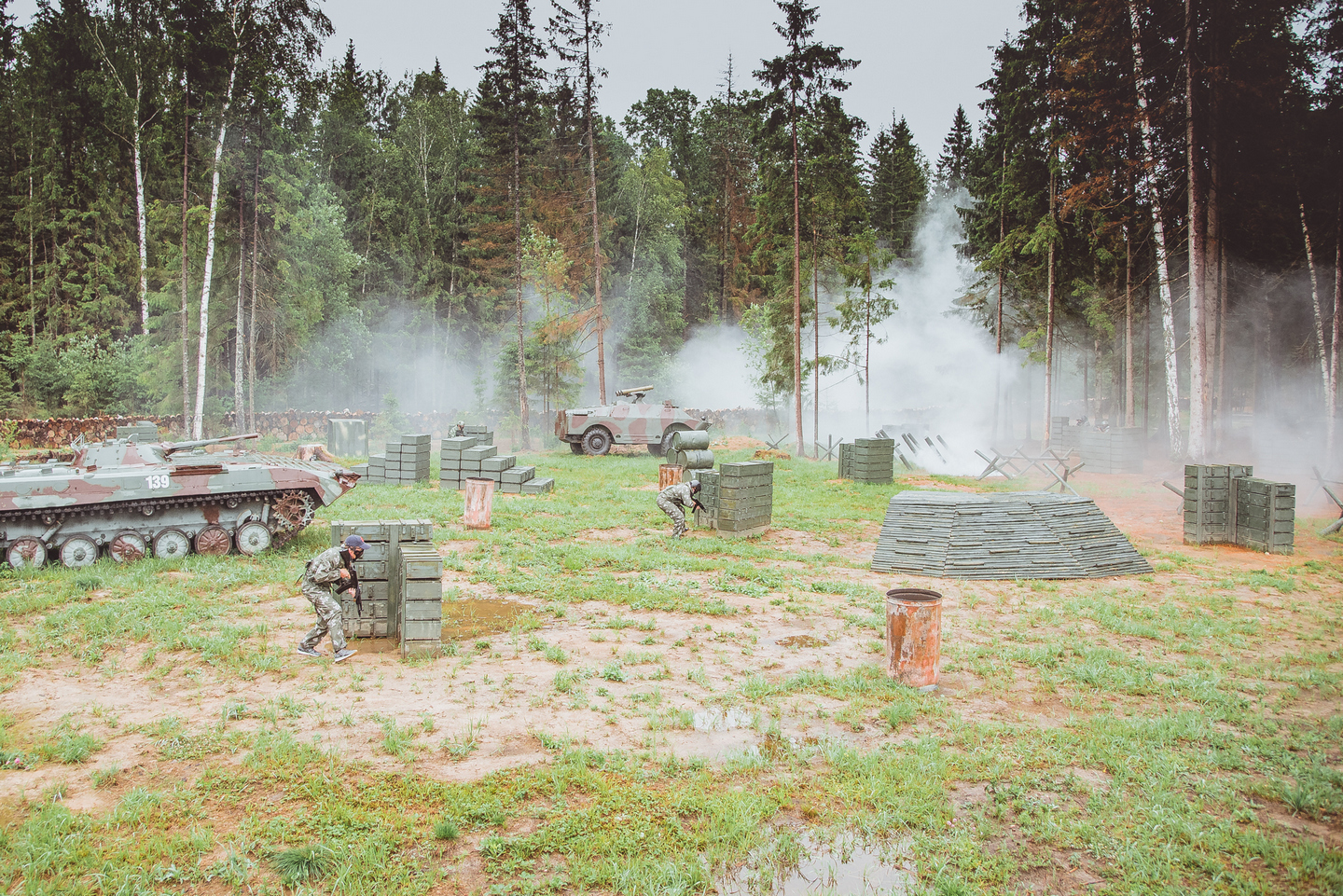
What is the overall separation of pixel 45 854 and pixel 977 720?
6.22 metres

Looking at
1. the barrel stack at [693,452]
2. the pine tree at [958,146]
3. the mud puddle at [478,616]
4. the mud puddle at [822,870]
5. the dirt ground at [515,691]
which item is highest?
the pine tree at [958,146]

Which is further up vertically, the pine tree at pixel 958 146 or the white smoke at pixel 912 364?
the pine tree at pixel 958 146

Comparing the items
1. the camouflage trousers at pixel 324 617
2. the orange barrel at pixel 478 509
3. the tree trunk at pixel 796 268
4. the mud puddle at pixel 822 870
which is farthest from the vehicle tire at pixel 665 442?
the mud puddle at pixel 822 870

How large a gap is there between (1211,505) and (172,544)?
16.7 m

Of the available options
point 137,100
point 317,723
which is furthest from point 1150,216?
point 137,100

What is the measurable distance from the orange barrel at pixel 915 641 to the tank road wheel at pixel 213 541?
980cm

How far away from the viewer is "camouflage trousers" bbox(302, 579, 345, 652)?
780cm

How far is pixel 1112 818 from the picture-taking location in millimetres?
4945

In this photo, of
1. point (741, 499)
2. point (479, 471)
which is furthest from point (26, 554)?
point (741, 499)

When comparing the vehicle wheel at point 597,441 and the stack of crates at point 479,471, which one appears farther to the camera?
the vehicle wheel at point 597,441

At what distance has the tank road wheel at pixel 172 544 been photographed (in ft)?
38.2

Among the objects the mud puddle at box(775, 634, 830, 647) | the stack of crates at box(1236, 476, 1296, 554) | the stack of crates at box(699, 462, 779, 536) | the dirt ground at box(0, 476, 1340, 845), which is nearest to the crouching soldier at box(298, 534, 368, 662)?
the dirt ground at box(0, 476, 1340, 845)

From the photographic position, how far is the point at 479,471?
18.8 metres

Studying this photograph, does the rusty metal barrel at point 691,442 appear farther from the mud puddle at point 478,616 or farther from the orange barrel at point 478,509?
the mud puddle at point 478,616
